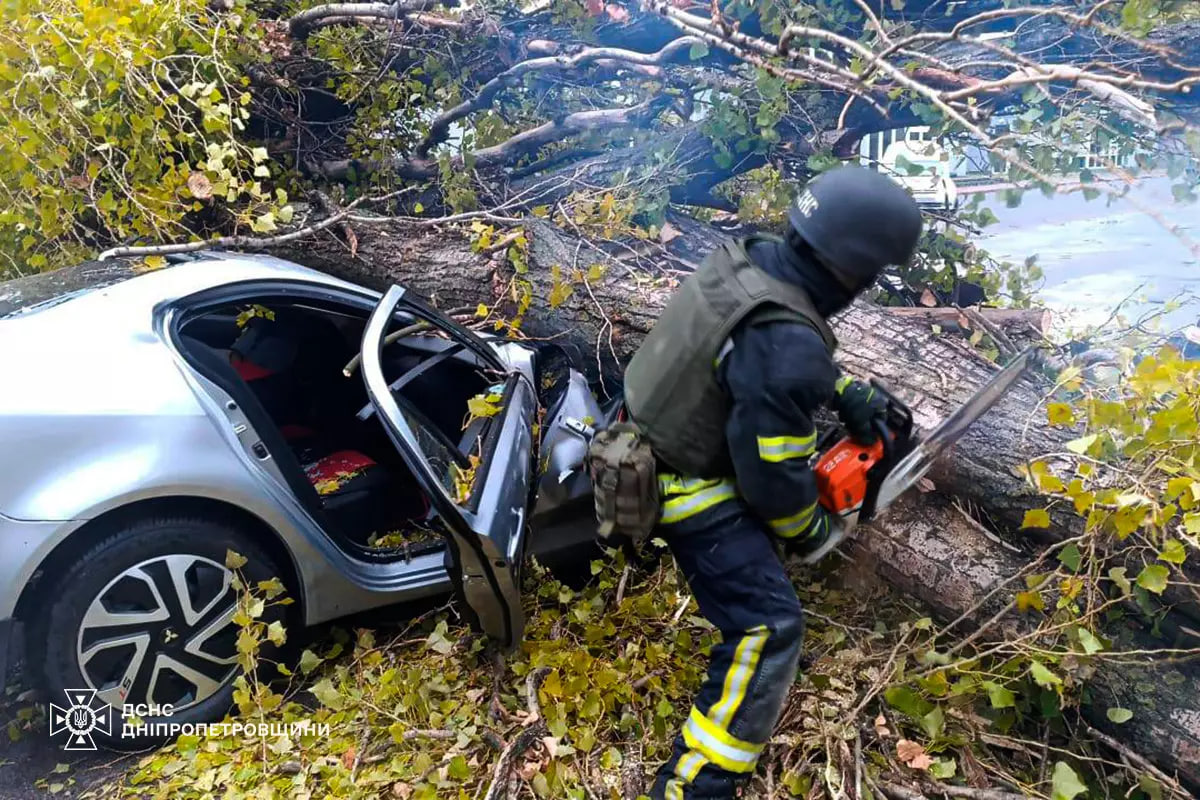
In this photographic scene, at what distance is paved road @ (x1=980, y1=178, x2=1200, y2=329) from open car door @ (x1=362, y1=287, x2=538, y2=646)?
2.30 meters

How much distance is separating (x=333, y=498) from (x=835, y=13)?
3.36m

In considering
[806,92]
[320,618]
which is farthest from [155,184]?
[806,92]

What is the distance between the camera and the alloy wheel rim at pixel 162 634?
226 cm

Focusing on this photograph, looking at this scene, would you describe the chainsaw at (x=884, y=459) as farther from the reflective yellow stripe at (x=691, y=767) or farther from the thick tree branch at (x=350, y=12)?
the thick tree branch at (x=350, y=12)

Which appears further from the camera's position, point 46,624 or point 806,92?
point 806,92

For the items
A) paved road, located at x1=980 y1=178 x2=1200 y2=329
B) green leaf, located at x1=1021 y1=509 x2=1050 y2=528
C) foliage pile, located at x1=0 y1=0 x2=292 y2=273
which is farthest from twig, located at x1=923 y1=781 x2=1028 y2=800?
foliage pile, located at x1=0 y1=0 x2=292 y2=273

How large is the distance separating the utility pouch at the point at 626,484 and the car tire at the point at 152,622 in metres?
1.26

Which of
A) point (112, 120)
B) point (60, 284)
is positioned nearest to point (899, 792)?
point (60, 284)

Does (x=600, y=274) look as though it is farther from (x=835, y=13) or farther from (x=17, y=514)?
(x=17, y=514)

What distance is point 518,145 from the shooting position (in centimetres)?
460

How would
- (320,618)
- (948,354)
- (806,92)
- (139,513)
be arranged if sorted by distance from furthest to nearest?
(806,92) < (948,354) < (320,618) < (139,513)

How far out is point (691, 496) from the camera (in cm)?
210

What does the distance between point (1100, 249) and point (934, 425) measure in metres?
2.10

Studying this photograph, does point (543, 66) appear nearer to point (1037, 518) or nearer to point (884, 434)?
point (884, 434)
